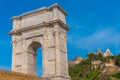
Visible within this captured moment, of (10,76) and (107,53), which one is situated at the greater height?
(107,53)

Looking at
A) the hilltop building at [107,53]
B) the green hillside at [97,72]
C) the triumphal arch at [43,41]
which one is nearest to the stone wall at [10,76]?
the triumphal arch at [43,41]

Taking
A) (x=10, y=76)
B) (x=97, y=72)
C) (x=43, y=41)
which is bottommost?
(x=10, y=76)

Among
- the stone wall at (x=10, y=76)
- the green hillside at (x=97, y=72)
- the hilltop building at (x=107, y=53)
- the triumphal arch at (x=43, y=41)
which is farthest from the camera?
the hilltop building at (x=107, y=53)

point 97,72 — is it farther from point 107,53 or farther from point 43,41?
point 43,41

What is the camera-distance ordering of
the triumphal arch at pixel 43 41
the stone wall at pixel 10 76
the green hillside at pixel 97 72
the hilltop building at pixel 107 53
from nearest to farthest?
the stone wall at pixel 10 76 → the triumphal arch at pixel 43 41 → the green hillside at pixel 97 72 → the hilltop building at pixel 107 53

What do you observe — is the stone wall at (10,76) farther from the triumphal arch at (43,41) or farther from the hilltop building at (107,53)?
the hilltop building at (107,53)

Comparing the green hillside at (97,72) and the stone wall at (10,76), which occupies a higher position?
the green hillside at (97,72)

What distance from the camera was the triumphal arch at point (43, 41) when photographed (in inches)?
736

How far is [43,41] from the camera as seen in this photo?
19.4 metres

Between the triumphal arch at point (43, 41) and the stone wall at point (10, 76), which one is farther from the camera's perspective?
the triumphal arch at point (43, 41)

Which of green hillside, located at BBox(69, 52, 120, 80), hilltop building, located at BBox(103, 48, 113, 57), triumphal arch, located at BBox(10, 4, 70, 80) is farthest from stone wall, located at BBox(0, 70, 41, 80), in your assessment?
hilltop building, located at BBox(103, 48, 113, 57)

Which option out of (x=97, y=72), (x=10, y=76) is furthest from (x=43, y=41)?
(x=97, y=72)

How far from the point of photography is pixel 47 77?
1830 cm

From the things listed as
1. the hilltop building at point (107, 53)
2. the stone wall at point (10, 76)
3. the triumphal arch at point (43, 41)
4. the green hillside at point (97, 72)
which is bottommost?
the stone wall at point (10, 76)
